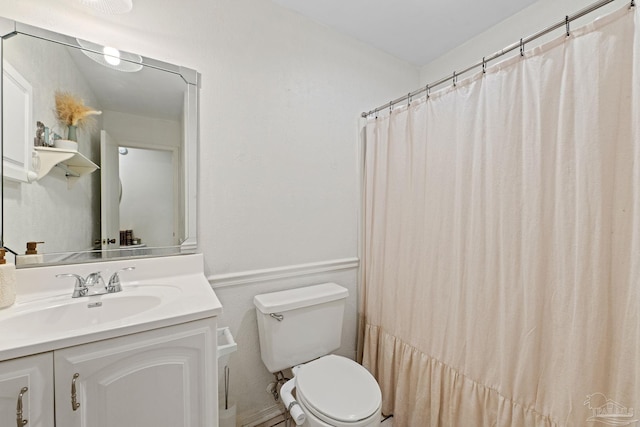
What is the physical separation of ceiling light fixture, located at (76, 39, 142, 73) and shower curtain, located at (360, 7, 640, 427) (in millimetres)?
1354

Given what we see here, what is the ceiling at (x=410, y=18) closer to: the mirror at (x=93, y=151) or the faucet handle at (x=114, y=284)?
the mirror at (x=93, y=151)

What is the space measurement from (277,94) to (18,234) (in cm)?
129

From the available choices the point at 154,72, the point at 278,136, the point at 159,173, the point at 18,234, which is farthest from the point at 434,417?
the point at 154,72

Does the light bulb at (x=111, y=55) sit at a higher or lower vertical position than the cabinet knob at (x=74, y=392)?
higher

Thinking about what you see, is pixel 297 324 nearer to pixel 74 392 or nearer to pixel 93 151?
pixel 74 392

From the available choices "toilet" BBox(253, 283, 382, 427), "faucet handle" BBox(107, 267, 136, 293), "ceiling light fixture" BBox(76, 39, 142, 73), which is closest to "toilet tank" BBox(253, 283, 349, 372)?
"toilet" BBox(253, 283, 382, 427)

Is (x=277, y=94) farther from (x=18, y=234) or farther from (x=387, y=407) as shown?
(x=387, y=407)

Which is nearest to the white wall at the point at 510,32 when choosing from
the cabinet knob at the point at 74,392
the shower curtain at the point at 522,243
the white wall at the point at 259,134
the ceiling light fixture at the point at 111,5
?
the white wall at the point at 259,134

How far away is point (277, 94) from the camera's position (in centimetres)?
156

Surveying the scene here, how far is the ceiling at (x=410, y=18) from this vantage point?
60.9 inches

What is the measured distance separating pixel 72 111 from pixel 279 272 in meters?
1.20

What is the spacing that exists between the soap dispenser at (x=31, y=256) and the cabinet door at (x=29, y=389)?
21.0 inches

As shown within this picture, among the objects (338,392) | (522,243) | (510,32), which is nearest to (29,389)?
(338,392)

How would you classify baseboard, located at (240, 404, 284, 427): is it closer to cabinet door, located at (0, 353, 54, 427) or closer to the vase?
cabinet door, located at (0, 353, 54, 427)
